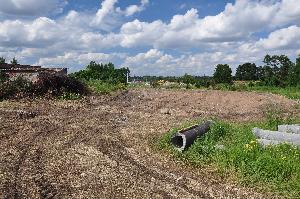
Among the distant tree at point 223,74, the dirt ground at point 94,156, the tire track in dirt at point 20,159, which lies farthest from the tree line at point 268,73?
the tire track in dirt at point 20,159

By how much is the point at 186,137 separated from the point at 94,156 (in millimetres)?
2189

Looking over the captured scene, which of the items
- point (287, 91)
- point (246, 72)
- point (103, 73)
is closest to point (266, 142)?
point (287, 91)

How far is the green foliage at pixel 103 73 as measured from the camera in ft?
119

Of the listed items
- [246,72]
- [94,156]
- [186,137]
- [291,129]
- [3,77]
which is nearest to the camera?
[94,156]

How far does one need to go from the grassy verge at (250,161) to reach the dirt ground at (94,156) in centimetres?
32

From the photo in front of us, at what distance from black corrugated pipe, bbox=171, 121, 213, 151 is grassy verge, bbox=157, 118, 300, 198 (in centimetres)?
15

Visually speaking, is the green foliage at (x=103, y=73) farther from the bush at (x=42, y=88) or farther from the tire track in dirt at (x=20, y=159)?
the tire track in dirt at (x=20, y=159)

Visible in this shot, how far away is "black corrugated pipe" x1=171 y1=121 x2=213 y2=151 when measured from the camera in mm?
10477

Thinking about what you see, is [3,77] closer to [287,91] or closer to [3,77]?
[3,77]

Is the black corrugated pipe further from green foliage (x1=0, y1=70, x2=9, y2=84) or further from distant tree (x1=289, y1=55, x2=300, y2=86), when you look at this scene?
distant tree (x1=289, y1=55, x2=300, y2=86)

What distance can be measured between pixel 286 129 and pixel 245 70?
52.5 metres

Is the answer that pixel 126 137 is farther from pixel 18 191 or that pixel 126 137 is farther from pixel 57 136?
pixel 18 191

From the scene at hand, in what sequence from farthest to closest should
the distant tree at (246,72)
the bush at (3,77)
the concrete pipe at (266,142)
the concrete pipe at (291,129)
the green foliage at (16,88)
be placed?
the distant tree at (246,72)
the bush at (3,77)
the green foliage at (16,88)
the concrete pipe at (291,129)
the concrete pipe at (266,142)

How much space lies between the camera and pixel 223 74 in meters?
50.5
